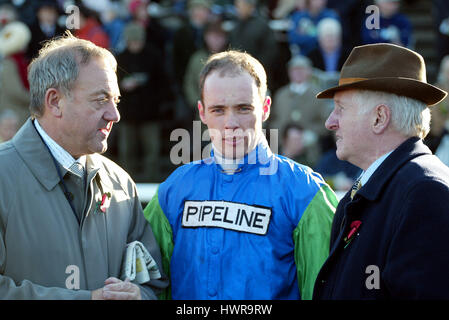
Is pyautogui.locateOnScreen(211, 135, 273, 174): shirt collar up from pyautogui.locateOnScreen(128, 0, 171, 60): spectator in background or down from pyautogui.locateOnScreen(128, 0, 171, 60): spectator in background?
down

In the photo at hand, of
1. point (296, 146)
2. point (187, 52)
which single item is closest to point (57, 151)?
point (296, 146)

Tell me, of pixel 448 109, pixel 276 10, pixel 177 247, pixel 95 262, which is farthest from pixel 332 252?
pixel 276 10

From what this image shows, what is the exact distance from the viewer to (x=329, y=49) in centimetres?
855

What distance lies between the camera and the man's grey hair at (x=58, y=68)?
332cm

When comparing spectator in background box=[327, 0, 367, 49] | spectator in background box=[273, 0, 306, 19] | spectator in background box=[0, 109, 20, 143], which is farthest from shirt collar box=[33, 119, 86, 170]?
spectator in background box=[273, 0, 306, 19]

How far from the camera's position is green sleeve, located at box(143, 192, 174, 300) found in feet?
12.0

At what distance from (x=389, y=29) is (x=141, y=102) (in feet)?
10.5

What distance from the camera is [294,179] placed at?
3.55m

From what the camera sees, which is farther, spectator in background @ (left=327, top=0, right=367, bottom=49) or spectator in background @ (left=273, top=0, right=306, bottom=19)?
spectator in background @ (left=273, top=0, right=306, bottom=19)

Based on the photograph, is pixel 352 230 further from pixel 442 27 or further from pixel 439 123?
pixel 442 27

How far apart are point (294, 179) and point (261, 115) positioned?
38 cm

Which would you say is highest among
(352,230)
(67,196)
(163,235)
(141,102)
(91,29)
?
(91,29)

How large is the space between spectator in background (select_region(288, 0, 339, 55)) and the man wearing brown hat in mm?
5595

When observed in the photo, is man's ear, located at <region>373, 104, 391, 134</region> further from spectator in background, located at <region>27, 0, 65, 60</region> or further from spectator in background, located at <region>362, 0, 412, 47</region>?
spectator in background, located at <region>27, 0, 65, 60</region>
